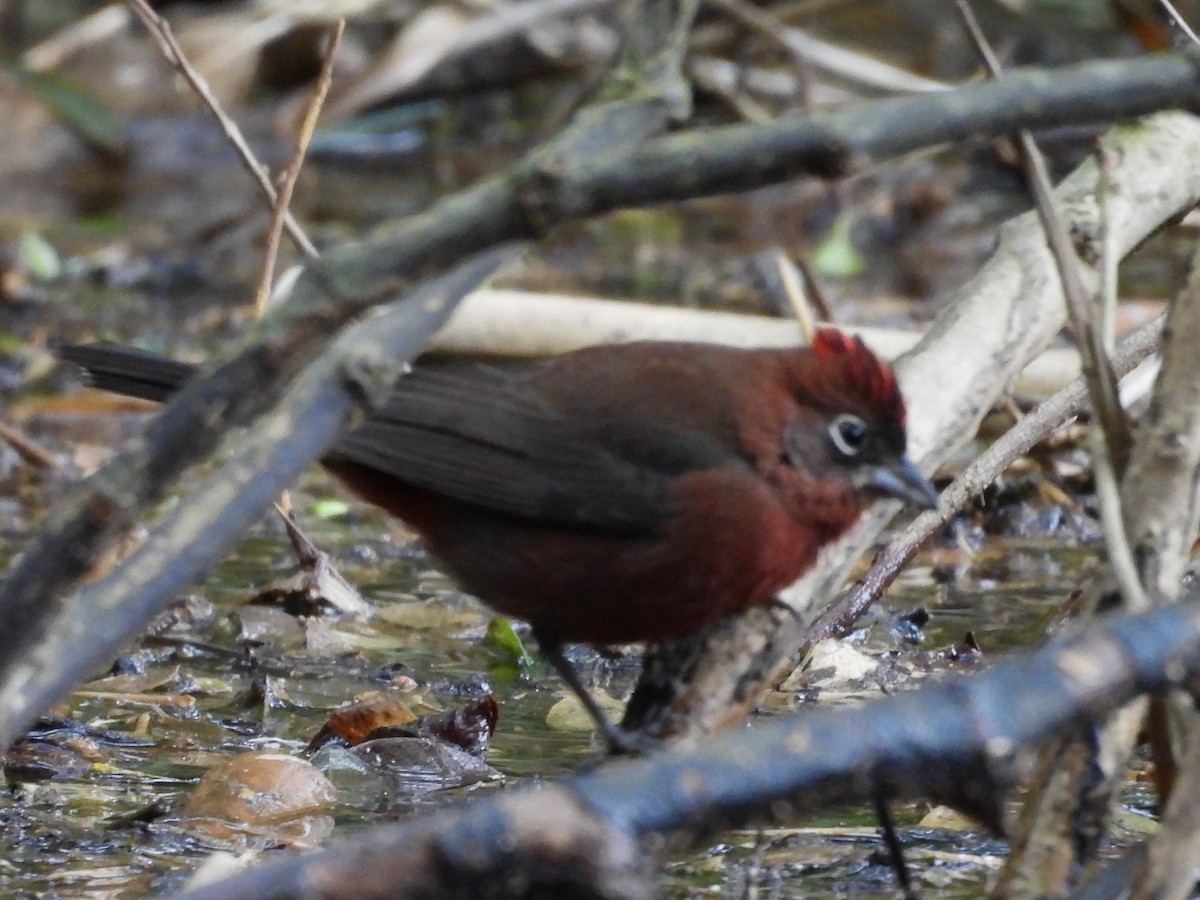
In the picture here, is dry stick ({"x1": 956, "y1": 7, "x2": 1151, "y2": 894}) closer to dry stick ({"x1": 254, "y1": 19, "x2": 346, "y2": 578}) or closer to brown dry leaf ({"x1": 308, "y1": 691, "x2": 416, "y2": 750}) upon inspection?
dry stick ({"x1": 254, "y1": 19, "x2": 346, "y2": 578})

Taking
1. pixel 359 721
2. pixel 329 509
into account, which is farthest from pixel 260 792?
pixel 329 509

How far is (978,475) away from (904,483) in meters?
0.29

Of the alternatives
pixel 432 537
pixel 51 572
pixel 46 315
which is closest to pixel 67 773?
pixel 432 537

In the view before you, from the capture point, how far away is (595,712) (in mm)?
3541

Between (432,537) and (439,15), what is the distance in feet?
22.0

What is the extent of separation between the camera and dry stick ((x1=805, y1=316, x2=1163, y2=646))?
12.1 feet

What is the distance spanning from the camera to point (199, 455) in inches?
79.8

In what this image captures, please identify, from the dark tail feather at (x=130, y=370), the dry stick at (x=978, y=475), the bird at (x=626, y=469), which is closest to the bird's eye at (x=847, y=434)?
the bird at (x=626, y=469)

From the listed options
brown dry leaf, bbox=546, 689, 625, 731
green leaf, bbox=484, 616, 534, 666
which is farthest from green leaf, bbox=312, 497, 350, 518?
brown dry leaf, bbox=546, 689, 625, 731

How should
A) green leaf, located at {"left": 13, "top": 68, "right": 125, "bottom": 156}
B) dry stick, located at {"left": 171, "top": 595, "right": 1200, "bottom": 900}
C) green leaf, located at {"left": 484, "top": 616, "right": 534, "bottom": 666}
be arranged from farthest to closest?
green leaf, located at {"left": 13, "top": 68, "right": 125, "bottom": 156} → green leaf, located at {"left": 484, "top": 616, "right": 534, "bottom": 666} → dry stick, located at {"left": 171, "top": 595, "right": 1200, "bottom": 900}

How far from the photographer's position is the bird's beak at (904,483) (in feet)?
11.6

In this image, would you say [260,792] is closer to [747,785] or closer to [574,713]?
[574,713]

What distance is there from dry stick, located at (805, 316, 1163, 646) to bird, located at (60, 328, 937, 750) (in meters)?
0.24

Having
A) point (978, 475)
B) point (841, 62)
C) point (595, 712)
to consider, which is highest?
point (841, 62)
